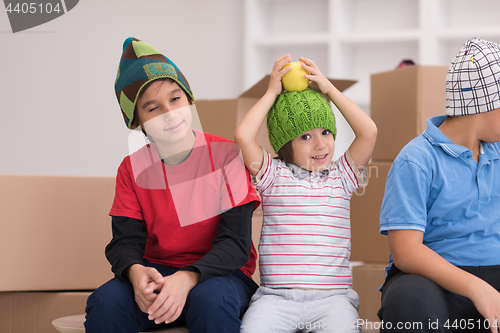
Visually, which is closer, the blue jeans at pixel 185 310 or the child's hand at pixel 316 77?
the blue jeans at pixel 185 310

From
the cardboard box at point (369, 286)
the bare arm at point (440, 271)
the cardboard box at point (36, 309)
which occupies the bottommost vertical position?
the cardboard box at point (369, 286)

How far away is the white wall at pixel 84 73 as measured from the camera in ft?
4.91

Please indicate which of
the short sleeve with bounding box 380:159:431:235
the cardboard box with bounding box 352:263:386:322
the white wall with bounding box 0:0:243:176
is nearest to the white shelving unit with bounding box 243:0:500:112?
the white wall with bounding box 0:0:243:176

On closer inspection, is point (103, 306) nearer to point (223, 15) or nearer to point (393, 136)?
point (393, 136)

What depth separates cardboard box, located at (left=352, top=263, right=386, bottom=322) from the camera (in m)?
1.26

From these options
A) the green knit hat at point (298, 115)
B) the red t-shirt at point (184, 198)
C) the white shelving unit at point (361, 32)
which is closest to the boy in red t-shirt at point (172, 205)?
the red t-shirt at point (184, 198)

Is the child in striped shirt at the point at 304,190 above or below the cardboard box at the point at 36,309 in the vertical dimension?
above

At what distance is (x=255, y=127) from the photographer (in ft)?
3.39

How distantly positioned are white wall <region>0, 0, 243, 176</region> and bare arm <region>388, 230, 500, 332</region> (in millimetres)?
652

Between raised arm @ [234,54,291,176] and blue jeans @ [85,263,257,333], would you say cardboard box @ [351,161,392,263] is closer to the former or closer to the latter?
raised arm @ [234,54,291,176]

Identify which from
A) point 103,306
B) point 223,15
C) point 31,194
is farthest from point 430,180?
point 223,15

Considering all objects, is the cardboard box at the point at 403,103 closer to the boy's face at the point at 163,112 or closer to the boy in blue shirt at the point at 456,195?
the boy in blue shirt at the point at 456,195

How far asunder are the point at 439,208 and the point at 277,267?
0.33 meters

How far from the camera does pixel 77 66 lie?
1.71 meters
